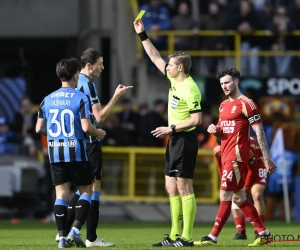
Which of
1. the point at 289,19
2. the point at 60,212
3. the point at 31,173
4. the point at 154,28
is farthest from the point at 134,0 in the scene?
the point at 60,212

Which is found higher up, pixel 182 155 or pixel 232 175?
pixel 182 155

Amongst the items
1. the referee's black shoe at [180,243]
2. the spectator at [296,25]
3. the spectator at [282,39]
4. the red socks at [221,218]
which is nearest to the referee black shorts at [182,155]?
the red socks at [221,218]

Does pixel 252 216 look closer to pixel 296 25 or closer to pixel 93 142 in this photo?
pixel 93 142

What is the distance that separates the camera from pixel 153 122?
79.4ft

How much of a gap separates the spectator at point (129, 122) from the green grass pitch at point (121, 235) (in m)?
3.26

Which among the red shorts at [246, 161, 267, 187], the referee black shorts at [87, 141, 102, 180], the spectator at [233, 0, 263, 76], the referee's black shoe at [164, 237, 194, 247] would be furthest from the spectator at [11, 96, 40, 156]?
the referee's black shoe at [164, 237, 194, 247]

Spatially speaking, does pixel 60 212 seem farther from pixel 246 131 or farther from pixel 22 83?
pixel 22 83

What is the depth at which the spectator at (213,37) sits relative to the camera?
1027 inches

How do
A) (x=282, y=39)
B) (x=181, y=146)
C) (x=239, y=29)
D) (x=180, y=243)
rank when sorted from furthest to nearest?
(x=282, y=39) < (x=239, y=29) < (x=181, y=146) < (x=180, y=243)

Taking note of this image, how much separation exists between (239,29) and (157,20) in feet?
6.58

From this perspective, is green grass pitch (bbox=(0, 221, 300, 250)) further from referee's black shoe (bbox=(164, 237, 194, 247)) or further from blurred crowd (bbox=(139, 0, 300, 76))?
blurred crowd (bbox=(139, 0, 300, 76))

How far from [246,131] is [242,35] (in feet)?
43.6

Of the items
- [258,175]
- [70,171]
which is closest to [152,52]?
[70,171]

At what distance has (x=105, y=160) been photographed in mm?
24594
